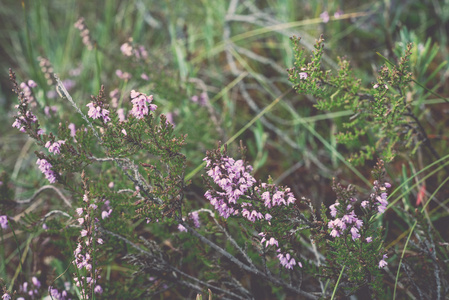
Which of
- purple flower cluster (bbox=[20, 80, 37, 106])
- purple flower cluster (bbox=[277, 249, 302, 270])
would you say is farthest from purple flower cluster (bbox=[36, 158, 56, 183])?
purple flower cluster (bbox=[277, 249, 302, 270])

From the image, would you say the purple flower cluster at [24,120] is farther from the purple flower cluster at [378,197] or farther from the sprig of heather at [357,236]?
the purple flower cluster at [378,197]

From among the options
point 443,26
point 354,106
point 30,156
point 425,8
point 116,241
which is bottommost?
point 116,241

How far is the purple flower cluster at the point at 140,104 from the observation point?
1336mm

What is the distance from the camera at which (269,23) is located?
318cm

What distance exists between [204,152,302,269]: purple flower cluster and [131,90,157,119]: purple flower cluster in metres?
0.27

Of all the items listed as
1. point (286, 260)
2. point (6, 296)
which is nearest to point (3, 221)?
Result: point (6, 296)

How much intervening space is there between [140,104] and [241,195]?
48cm

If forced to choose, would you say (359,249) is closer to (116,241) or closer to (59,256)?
(116,241)

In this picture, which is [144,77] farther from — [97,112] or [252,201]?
[252,201]

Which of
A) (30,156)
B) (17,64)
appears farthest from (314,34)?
(17,64)

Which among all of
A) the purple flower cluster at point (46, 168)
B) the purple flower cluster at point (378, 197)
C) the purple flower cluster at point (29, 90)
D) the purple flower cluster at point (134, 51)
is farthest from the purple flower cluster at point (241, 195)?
the purple flower cluster at point (134, 51)

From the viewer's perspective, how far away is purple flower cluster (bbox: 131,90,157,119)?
→ 134cm

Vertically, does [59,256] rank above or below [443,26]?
below

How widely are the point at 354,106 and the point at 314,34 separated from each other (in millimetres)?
1872
